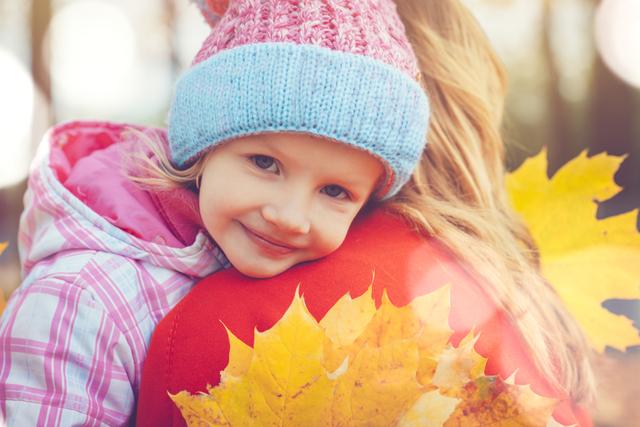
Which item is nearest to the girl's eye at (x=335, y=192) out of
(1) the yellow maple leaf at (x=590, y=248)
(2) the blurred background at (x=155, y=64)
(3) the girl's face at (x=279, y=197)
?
(3) the girl's face at (x=279, y=197)

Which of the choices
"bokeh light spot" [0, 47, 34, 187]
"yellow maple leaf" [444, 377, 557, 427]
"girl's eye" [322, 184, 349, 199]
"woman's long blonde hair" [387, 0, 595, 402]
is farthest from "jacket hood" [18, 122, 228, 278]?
"bokeh light spot" [0, 47, 34, 187]

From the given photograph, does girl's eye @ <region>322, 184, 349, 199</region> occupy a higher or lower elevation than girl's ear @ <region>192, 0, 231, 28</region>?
lower

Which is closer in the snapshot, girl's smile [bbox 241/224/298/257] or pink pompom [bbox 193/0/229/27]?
girl's smile [bbox 241/224/298/257]

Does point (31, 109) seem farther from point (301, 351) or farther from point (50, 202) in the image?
point (301, 351)

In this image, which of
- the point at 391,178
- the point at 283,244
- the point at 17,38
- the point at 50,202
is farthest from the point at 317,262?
the point at 17,38

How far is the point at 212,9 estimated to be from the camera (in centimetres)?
126

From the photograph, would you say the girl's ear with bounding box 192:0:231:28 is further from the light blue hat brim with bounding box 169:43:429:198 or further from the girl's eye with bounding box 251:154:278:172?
the girl's eye with bounding box 251:154:278:172

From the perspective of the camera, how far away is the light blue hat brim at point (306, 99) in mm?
977

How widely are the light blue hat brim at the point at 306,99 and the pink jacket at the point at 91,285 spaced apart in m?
0.16

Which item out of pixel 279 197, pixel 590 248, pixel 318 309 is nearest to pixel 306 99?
pixel 279 197

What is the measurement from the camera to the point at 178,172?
113 centimetres

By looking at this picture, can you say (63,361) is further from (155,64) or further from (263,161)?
(155,64)

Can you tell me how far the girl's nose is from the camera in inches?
38.4

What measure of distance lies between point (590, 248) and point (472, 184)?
26cm
